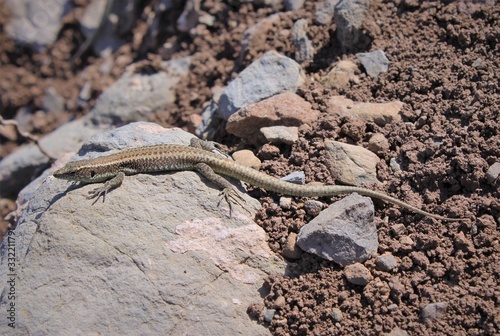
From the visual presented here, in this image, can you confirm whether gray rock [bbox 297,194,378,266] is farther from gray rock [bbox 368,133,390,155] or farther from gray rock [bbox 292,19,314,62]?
gray rock [bbox 292,19,314,62]

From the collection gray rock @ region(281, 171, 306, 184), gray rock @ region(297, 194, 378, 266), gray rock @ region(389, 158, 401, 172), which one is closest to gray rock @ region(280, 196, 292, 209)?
gray rock @ region(281, 171, 306, 184)

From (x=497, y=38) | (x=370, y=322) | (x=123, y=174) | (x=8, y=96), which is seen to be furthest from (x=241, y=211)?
(x=8, y=96)

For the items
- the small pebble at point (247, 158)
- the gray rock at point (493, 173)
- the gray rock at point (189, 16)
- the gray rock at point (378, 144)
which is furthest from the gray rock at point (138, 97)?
the gray rock at point (493, 173)

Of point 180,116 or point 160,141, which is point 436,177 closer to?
point 160,141

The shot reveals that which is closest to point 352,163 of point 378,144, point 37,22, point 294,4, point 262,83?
point 378,144

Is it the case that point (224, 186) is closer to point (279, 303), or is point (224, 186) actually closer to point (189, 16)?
point (279, 303)

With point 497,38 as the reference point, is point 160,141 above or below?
below
